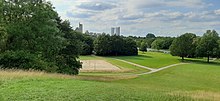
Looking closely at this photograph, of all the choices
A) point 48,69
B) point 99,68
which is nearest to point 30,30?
point 48,69

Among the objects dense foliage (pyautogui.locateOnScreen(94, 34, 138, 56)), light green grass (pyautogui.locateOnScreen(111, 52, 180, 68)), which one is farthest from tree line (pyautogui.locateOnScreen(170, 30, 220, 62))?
dense foliage (pyautogui.locateOnScreen(94, 34, 138, 56))

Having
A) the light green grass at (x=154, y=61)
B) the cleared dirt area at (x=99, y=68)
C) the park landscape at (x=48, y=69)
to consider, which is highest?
the park landscape at (x=48, y=69)

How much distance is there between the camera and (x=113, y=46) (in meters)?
134

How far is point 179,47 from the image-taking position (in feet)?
347

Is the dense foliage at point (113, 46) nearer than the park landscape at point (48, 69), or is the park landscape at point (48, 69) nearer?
the park landscape at point (48, 69)

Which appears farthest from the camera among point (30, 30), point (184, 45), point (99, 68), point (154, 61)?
point (184, 45)

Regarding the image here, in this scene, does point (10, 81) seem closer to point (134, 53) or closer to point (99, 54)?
point (99, 54)

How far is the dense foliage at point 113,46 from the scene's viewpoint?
13138 centimetres

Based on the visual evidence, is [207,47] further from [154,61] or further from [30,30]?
[30,30]

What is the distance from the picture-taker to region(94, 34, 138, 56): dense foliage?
131m

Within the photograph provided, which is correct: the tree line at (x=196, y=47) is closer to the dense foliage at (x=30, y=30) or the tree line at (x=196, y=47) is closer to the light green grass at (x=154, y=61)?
the light green grass at (x=154, y=61)

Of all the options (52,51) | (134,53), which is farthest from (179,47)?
(52,51)

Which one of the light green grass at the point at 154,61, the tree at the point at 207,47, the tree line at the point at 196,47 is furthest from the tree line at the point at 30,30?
the tree at the point at 207,47

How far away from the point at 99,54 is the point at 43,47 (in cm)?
9963
